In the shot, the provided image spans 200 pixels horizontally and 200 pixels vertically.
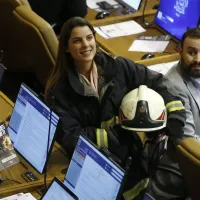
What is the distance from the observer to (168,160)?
3.14 m

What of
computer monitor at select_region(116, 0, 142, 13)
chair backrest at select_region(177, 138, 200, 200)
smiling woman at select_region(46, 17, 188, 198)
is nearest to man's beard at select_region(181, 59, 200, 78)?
smiling woman at select_region(46, 17, 188, 198)

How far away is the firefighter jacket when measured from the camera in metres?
3.02

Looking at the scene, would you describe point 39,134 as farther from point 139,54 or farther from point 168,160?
point 139,54

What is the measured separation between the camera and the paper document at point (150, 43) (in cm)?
414

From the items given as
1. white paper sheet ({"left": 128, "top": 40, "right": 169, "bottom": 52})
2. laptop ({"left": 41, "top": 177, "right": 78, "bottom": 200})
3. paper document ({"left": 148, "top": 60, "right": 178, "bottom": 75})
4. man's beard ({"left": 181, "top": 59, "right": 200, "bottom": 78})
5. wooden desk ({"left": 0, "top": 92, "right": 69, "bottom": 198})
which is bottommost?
wooden desk ({"left": 0, "top": 92, "right": 69, "bottom": 198})

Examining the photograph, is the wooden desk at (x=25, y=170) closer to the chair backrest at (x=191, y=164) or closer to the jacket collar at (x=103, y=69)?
the jacket collar at (x=103, y=69)

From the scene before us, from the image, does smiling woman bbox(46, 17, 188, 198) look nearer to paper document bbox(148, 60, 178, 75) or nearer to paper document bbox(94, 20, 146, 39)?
paper document bbox(148, 60, 178, 75)

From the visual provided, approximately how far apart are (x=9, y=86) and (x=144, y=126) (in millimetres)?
1545

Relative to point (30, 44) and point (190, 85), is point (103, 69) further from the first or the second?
point (30, 44)

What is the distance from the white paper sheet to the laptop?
1.83m

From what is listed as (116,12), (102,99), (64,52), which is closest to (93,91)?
(102,99)

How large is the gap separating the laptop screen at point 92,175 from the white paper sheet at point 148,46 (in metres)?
1.69

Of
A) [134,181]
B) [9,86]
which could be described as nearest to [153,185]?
[134,181]

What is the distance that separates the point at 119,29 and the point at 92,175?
2.10 meters
